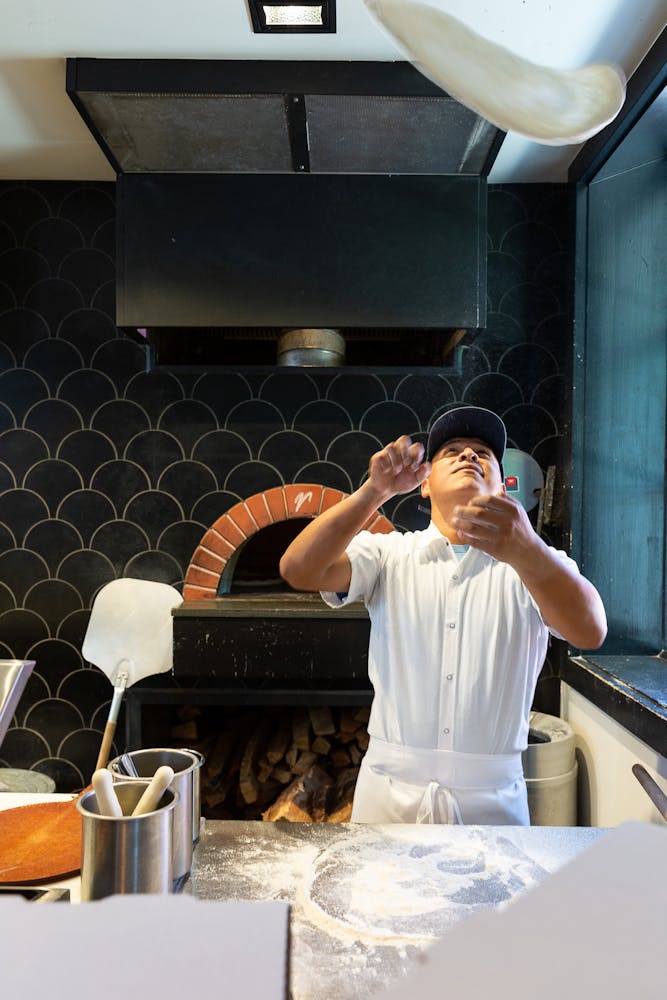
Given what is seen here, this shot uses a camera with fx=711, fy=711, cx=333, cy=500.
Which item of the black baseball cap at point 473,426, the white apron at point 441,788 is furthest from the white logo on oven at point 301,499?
the white apron at point 441,788

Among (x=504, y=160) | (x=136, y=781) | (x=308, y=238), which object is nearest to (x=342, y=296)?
(x=308, y=238)

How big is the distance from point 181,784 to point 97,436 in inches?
99.2

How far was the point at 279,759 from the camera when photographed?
3.09 metres

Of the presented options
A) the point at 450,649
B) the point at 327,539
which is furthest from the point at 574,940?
the point at 450,649

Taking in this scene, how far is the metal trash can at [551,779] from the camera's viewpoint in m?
2.54

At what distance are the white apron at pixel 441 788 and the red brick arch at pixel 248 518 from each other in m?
1.58

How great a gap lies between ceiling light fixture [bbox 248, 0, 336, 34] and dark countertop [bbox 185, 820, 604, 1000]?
2058 mm

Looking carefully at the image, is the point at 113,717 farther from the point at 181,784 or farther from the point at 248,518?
the point at 181,784

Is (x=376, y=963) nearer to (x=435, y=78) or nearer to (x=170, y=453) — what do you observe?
(x=435, y=78)

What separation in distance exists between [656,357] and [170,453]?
2084 millimetres

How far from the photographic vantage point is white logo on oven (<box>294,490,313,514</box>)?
3.18 meters

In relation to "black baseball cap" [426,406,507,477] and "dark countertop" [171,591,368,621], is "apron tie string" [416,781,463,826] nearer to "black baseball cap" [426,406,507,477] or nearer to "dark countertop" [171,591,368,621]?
"black baseball cap" [426,406,507,477]

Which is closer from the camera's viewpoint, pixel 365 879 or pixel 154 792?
pixel 154 792

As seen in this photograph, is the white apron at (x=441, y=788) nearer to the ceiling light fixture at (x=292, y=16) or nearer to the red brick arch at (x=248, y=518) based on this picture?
the red brick arch at (x=248, y=518)
